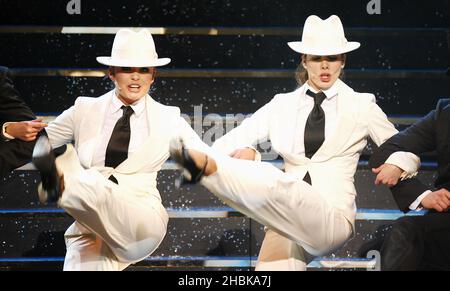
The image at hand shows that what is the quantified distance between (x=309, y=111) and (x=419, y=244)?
0.81 m

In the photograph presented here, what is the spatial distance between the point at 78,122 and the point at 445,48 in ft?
6.78

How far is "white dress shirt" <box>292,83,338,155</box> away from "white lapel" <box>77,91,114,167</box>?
931 mm

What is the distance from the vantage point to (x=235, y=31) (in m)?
5.11

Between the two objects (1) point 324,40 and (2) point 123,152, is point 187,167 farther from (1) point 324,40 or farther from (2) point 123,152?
(1) point 324,40

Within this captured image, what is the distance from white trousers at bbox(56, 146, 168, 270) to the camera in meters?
3.87

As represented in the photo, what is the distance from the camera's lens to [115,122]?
14.3 feet

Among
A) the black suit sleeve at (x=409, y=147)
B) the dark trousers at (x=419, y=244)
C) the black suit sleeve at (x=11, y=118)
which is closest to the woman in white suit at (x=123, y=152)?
the black suit sleeve at (x=11, y=118)

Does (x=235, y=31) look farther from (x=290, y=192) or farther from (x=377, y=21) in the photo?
(x=290, y=192)

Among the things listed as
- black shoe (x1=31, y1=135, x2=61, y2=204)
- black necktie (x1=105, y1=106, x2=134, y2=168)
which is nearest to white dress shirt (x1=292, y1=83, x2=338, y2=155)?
black necktie (x1=105, y1=106, x2=134, y2=168)

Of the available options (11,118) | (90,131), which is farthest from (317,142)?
(11,118)

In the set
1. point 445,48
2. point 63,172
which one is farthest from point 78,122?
point 445,48

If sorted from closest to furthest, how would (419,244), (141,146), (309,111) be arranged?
(419,244)
(141,146)
(309,111)

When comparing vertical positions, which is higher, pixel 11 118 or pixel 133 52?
pixel 133 52

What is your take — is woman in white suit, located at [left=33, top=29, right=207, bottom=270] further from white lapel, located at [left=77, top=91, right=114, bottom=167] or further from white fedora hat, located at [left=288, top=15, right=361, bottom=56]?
white fedora hat, located at [left=288, top=15, right=361, bottom=56]
